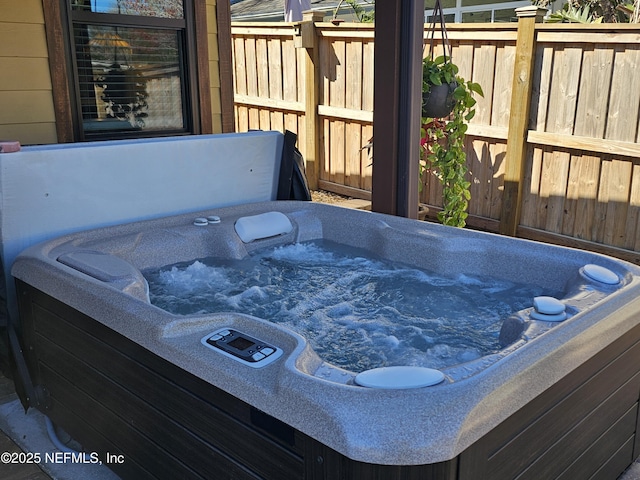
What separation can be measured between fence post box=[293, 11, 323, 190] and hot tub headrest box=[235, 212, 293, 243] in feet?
9.45

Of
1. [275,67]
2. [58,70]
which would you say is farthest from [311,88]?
[58,70]

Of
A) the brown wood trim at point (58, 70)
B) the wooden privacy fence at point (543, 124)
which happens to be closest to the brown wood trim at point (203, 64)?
the brown wood trim at point (58, 70)

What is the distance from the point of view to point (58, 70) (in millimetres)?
3061

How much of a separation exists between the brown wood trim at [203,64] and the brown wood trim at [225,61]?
12 cm

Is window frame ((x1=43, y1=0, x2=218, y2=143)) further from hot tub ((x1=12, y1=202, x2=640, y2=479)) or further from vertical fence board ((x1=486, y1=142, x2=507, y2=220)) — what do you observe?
vertical fence board ((x1=486, y1=142, x2=507, y2=220))

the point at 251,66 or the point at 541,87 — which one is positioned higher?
the point at 251,66

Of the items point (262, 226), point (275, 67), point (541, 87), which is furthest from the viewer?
point (275, 67)

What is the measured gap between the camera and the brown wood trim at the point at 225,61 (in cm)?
381

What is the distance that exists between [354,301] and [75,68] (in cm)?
190

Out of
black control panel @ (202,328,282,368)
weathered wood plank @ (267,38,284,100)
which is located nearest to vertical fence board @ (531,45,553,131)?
weathered wood plank @ (267,38,284,100)

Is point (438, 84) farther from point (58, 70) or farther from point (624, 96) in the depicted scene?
point (58, 70)

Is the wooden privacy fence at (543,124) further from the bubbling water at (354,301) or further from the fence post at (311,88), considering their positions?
the bubbling water at (354,301)

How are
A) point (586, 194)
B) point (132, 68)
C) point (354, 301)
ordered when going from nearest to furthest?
point (354, 301) < point (132, 68) < point (586, 194)

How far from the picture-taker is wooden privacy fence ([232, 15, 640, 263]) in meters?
3.72
